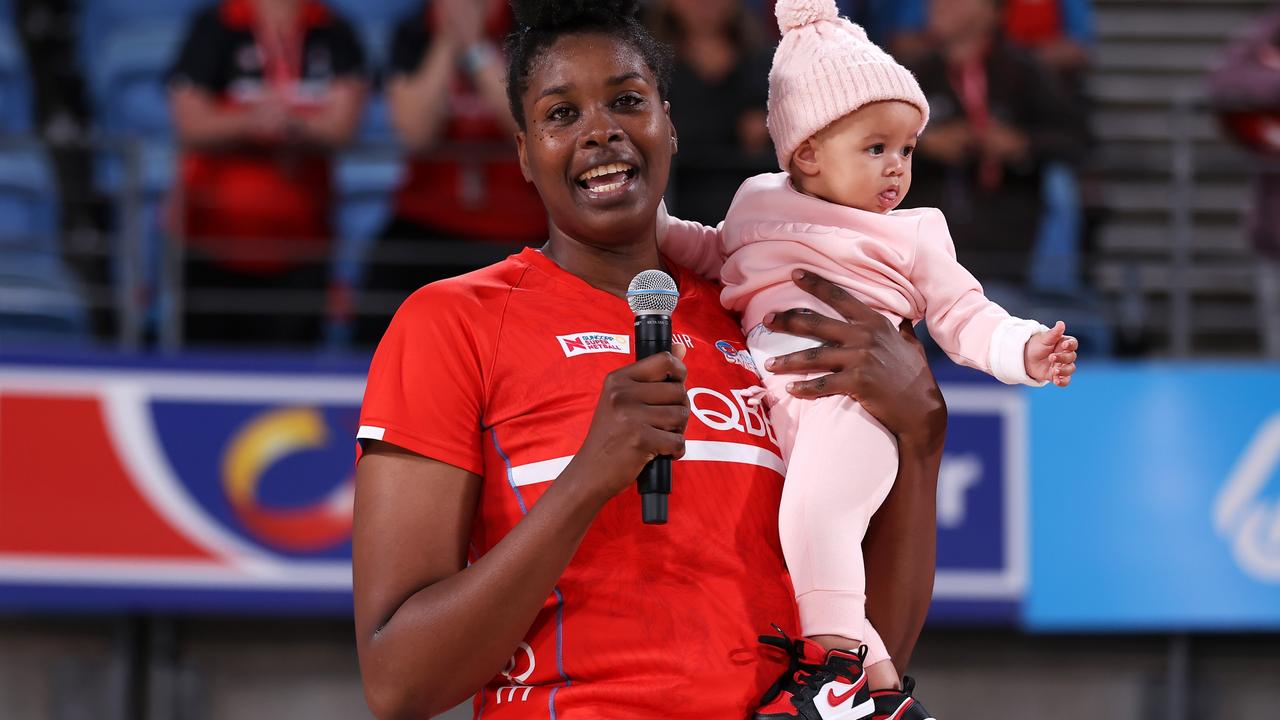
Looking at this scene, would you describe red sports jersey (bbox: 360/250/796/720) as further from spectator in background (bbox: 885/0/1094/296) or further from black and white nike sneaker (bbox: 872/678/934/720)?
spectator in background (bbox: 885/0/1094/296)

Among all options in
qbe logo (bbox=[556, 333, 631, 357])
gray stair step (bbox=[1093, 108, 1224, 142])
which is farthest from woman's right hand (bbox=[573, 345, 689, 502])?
gray stair step (bbox=[1093, 108, 1224, 142])

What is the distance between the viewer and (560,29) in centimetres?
220

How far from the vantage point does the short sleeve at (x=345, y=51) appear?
5.50m

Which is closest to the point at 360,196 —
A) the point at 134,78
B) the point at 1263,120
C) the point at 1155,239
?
the point at 134,78

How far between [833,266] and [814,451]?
335 mm

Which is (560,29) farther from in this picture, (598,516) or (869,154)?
(598,516)

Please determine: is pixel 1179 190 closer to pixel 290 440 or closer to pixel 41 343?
pixel 290 440

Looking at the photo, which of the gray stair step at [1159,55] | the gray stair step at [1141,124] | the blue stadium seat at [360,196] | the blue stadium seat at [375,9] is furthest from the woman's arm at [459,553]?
the gray stair step at [1159,55]

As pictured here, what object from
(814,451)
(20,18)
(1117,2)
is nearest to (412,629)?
(814,451)

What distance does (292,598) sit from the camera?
511 cm

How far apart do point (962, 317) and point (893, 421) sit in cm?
21

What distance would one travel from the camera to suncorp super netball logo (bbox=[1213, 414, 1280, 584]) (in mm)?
5109

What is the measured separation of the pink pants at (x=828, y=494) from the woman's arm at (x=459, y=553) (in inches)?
13.5

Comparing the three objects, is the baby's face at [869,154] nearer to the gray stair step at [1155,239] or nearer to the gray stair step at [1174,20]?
the gray stair step at [1155,239]
